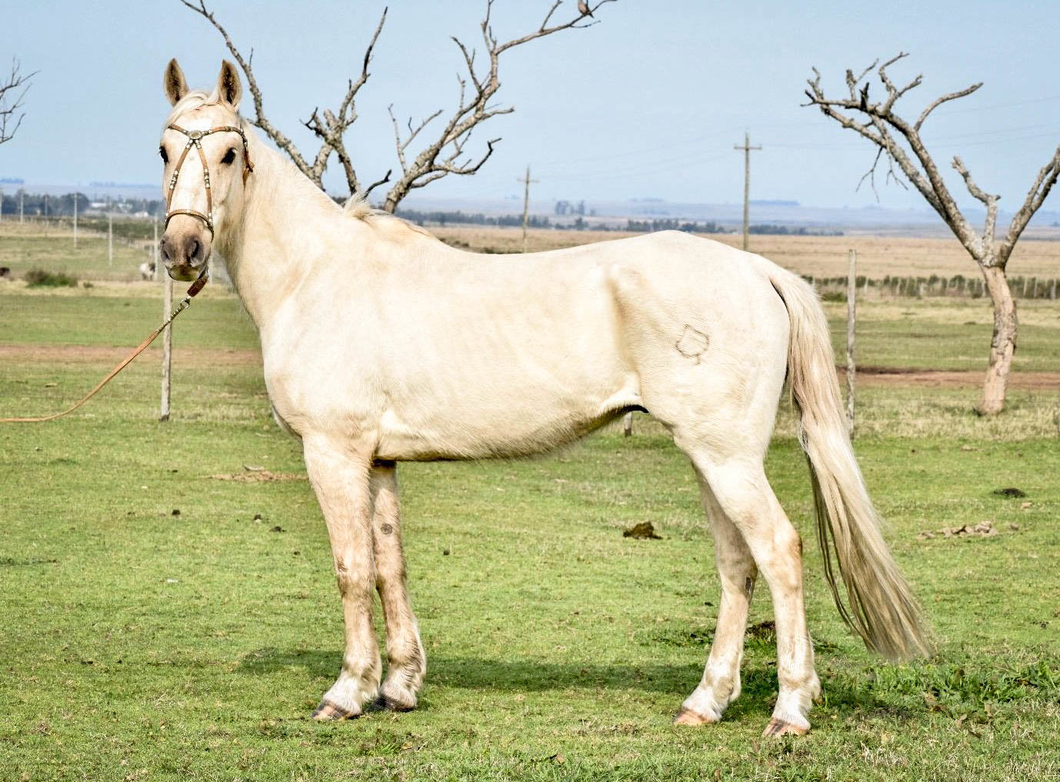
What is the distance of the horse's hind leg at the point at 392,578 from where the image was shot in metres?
6.43

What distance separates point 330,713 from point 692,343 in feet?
7.87

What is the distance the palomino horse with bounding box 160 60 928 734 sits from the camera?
5.73 m

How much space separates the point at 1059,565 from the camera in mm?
10352

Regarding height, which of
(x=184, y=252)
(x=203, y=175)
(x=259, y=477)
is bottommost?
(x=259, y=477)

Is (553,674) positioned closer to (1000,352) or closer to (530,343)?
(530,343)

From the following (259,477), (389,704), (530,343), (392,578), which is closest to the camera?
(530,343)

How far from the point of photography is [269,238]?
6.55 meters

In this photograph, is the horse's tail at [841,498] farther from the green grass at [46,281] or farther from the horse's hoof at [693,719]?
the green grass at [46,281]

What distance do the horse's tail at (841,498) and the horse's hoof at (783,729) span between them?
1.94ft

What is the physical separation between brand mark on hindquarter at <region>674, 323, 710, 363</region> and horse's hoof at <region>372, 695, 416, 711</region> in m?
2.18

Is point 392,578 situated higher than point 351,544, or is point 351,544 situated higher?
point 351,544

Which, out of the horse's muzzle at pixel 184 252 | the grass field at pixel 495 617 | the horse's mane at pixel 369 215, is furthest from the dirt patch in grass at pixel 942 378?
the horse's muzzle at pixel 184 252

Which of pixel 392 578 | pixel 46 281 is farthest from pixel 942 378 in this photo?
pixel 46 281

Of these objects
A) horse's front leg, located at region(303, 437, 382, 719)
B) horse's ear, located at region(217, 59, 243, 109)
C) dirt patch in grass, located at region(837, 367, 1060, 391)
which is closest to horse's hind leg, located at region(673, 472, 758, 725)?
horse's front leg, located at region(303, 437, 382, 719)
